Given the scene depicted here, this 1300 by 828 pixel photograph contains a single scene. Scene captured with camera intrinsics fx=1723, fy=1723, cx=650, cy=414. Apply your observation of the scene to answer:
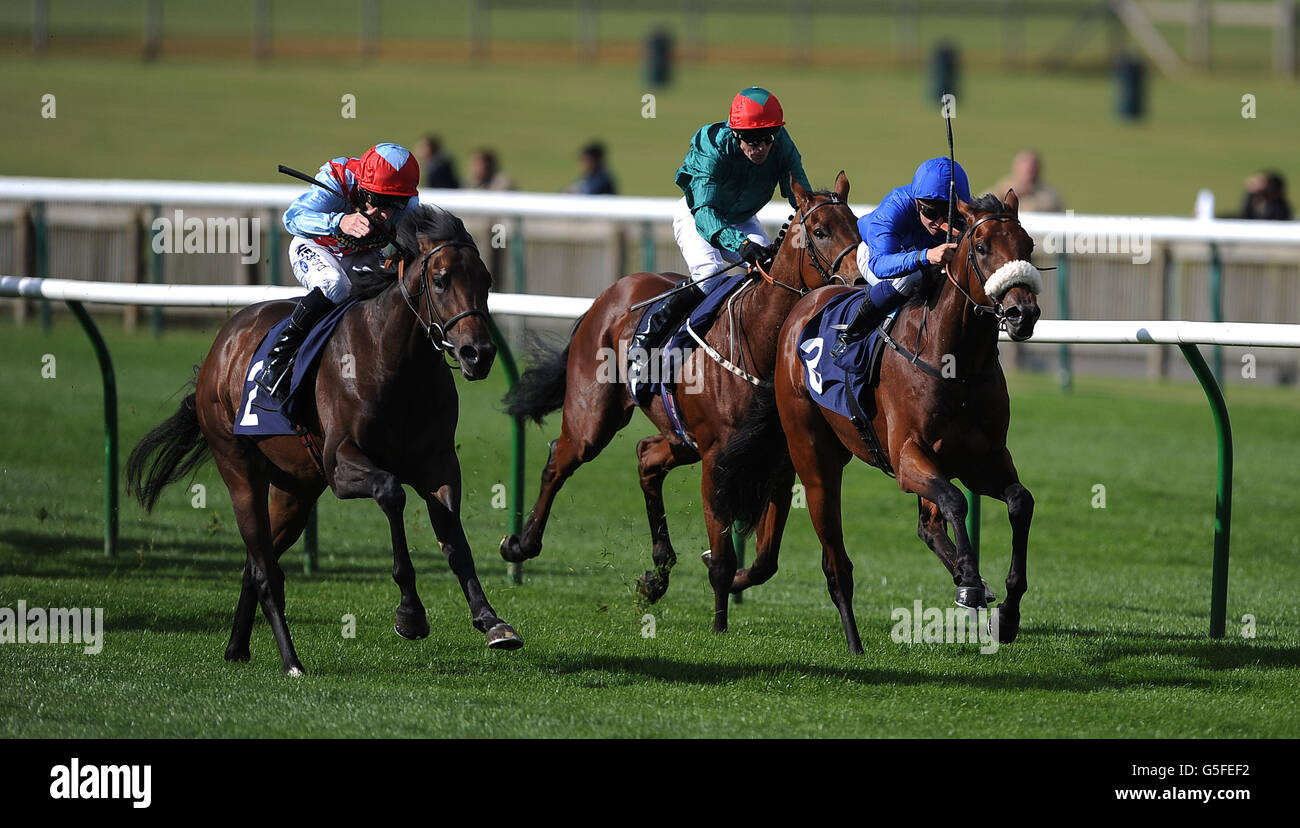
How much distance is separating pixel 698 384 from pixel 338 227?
5.35 feet

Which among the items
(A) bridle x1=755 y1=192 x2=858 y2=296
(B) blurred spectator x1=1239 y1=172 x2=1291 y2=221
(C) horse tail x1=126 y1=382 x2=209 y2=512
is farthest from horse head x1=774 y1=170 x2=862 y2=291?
(B) blurred spectator x1=1239 y1=172 x2=1291 y2=221

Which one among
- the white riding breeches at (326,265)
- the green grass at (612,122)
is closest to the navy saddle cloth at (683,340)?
the white riding breeches at (326,265)

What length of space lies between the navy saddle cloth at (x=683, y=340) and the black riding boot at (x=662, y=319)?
0.09 ft

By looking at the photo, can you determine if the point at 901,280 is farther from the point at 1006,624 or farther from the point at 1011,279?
the point at 1006,624

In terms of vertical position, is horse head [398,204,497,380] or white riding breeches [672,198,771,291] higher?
white riding breeches [672,198,771,291]

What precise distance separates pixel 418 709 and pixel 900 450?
196 cm

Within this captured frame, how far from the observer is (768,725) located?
17.5 ft

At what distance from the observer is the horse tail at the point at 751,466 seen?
693cm

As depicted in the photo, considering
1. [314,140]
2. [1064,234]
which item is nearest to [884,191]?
[314,140]

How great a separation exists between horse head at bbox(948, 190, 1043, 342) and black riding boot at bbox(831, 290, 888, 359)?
408 millimetres

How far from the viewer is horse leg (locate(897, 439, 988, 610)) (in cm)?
579

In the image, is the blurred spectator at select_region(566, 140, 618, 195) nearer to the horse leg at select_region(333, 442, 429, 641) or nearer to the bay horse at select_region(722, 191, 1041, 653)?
the bay horse at select_region(722, 191, 1041, 653)

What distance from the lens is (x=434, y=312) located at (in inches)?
229
